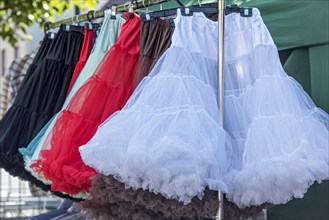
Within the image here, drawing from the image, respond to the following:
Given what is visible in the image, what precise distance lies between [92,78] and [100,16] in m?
0.80

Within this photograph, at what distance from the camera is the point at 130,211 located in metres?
2.93

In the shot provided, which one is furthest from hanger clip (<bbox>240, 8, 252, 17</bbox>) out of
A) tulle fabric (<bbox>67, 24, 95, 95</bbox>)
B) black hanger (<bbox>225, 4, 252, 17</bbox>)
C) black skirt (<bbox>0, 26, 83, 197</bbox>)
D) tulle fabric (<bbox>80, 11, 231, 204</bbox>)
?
black skirt (<bbox>0, 26, 83, 197</bbox>)

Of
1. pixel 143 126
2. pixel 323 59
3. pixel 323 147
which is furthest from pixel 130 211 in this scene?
pixel 323 59

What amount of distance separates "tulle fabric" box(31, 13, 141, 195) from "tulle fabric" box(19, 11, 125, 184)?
238mm

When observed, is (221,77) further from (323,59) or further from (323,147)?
(323,59)

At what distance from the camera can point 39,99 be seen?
12.4ft

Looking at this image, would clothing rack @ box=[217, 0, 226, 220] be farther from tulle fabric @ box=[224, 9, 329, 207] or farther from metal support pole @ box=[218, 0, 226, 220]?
tulle fabric @ box=[224, 9, 329, 207]

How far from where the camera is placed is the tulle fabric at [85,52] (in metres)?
3.70

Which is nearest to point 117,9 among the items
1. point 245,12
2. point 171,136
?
point 245,12

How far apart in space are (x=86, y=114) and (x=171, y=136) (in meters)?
0.71

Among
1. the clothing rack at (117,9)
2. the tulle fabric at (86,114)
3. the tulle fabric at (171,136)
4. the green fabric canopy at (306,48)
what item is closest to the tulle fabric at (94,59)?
the clothing rack at (117,9)

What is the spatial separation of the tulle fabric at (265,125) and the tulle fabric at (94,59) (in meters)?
0.77

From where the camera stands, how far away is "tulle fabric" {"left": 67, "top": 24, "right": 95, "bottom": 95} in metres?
3.70

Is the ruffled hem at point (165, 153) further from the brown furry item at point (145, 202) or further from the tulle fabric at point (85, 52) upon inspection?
the tulle fabric at point (85, 52)
